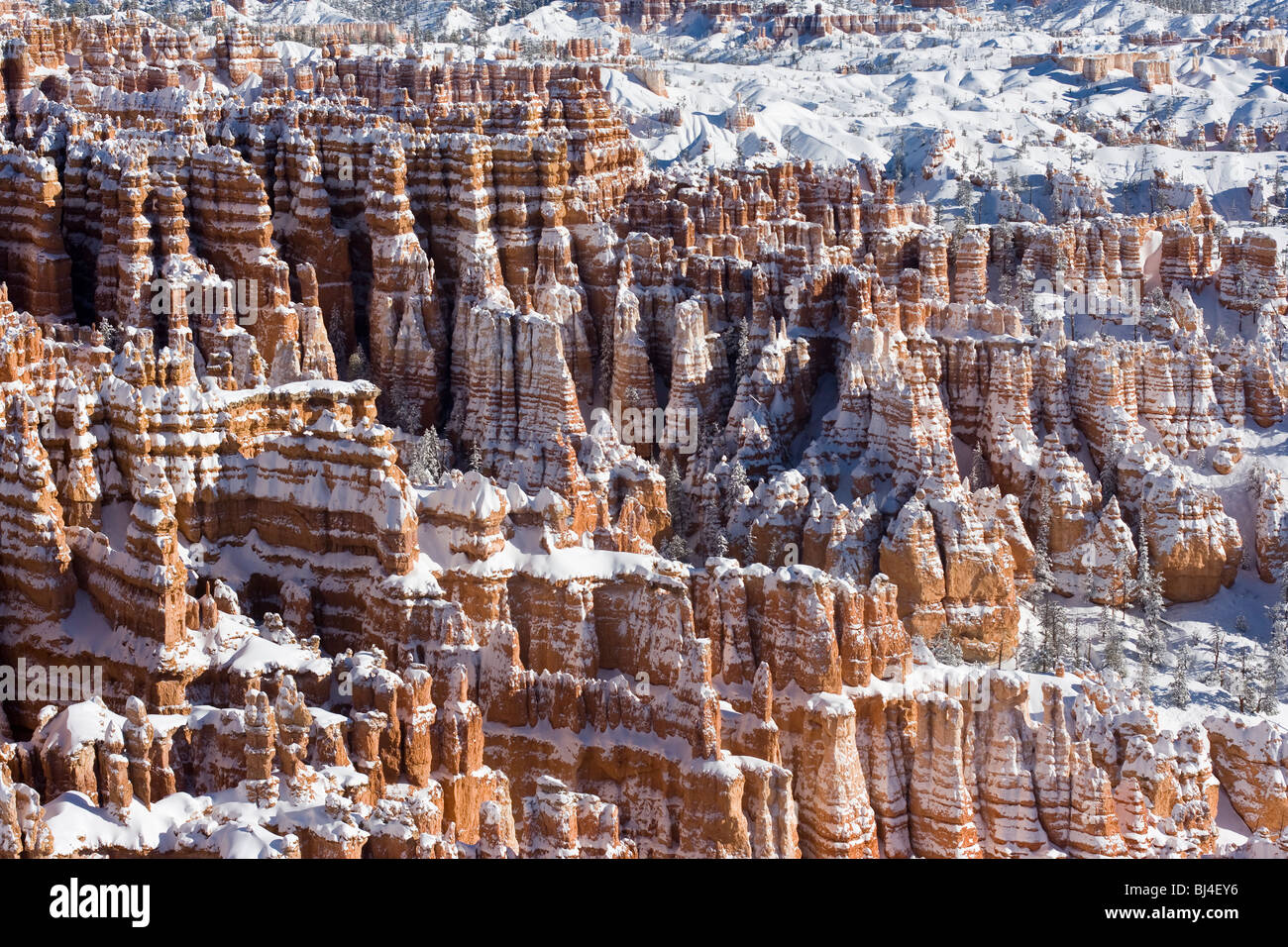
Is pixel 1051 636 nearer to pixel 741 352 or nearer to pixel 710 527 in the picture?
pixel 710 527

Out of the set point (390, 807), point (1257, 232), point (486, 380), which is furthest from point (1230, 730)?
point (1257, 232)

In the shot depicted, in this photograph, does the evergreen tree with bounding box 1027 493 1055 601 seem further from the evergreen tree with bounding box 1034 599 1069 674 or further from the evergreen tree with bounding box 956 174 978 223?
the evergreen tree with bounding box 956 174 978 223

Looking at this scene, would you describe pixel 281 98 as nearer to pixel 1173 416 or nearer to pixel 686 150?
pixel 686 150

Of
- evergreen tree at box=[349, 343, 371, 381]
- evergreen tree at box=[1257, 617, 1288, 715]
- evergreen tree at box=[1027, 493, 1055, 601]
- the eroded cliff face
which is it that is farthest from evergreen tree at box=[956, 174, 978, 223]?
evergreen tree at box=[1257, 617, 1288, 715]

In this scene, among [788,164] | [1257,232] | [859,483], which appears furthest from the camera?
[788,164]

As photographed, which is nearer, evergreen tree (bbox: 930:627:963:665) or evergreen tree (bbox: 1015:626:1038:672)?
evergreen tree (bbox: 930:627:963:665)

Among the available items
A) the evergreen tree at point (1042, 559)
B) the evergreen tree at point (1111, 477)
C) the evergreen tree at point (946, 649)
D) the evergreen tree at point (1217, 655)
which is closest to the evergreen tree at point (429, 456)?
the evergreen tree at point (946, 649)
